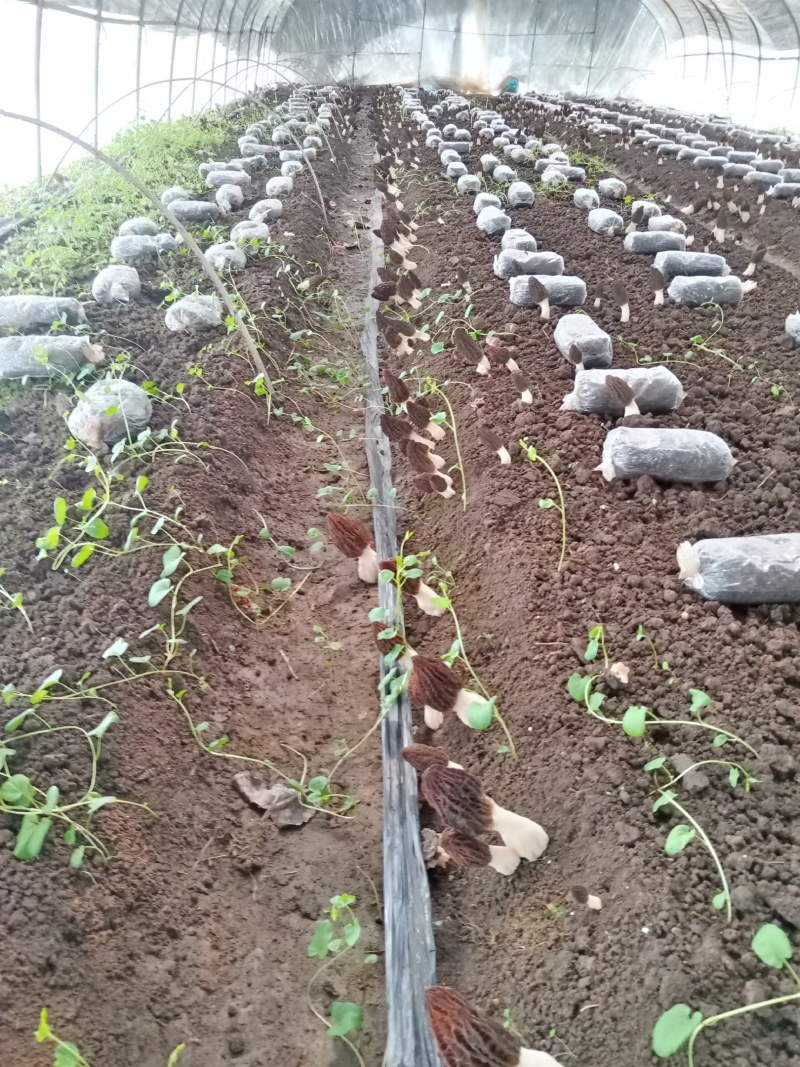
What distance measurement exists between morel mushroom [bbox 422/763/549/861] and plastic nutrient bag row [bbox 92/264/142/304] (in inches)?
139

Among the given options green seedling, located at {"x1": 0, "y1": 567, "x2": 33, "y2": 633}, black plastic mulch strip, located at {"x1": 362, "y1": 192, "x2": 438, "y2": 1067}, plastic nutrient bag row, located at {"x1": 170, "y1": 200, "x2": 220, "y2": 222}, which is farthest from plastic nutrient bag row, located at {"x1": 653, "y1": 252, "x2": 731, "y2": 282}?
green seedling, located at {"x1": 0, "y1": 567, "x2": 33, "y2": 633}

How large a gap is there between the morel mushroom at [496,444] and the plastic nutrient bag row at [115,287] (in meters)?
2.47

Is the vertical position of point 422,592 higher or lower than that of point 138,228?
lower

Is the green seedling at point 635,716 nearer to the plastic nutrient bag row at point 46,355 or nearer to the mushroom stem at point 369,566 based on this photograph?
the mushroom stem at point 369,566

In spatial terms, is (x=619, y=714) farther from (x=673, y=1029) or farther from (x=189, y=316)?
(x=189, y=316)

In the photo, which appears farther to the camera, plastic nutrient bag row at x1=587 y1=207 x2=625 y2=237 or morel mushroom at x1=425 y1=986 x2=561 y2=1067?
plastic nutrient bag row at x1=587 y1=207 x2=625 y2=237

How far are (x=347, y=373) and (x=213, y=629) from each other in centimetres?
212

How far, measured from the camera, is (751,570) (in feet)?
6.77

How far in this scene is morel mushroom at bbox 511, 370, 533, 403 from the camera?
3027mm

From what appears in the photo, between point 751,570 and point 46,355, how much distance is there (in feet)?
9.82

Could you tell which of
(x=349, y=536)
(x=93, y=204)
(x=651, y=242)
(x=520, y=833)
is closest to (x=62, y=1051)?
(x=520, y=833)

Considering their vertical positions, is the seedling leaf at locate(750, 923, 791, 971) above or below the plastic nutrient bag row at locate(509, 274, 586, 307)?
below

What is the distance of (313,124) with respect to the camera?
9.37 meters

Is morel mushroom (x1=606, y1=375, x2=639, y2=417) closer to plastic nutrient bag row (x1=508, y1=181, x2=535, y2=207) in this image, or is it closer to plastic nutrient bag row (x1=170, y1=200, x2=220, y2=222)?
plastic nutrient bag row (x1=508, y1=181, x2=535, y2=207)
